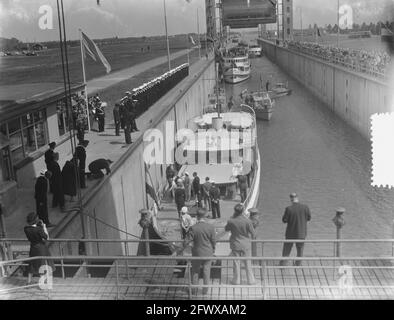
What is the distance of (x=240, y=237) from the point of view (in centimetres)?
913

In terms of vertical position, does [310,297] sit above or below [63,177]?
below

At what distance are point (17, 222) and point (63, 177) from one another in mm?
1448

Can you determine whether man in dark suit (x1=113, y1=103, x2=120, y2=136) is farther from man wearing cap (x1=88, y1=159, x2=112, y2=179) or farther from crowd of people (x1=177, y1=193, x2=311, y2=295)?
crowd of people (x1=177, y1=193, x2=311, y2=295)

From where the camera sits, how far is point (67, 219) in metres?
11.7

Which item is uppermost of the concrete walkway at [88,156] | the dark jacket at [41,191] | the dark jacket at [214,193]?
the dark jacket at [41,191]

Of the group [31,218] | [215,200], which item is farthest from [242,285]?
[215,200]

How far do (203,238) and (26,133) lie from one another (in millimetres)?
9402

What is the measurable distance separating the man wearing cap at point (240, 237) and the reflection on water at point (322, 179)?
1014 centimetres

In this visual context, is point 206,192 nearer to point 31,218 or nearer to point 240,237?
point 240,237

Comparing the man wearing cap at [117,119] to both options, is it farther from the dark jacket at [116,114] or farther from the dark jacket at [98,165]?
the dark jacket at [98,165]

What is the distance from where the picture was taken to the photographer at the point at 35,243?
9.12m

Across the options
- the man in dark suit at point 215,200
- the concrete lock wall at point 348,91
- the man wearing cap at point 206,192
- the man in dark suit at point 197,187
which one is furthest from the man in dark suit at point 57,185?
the concrete lock wall at point 348,91

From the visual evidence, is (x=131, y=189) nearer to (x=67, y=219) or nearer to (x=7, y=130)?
(x=7, y=130)
